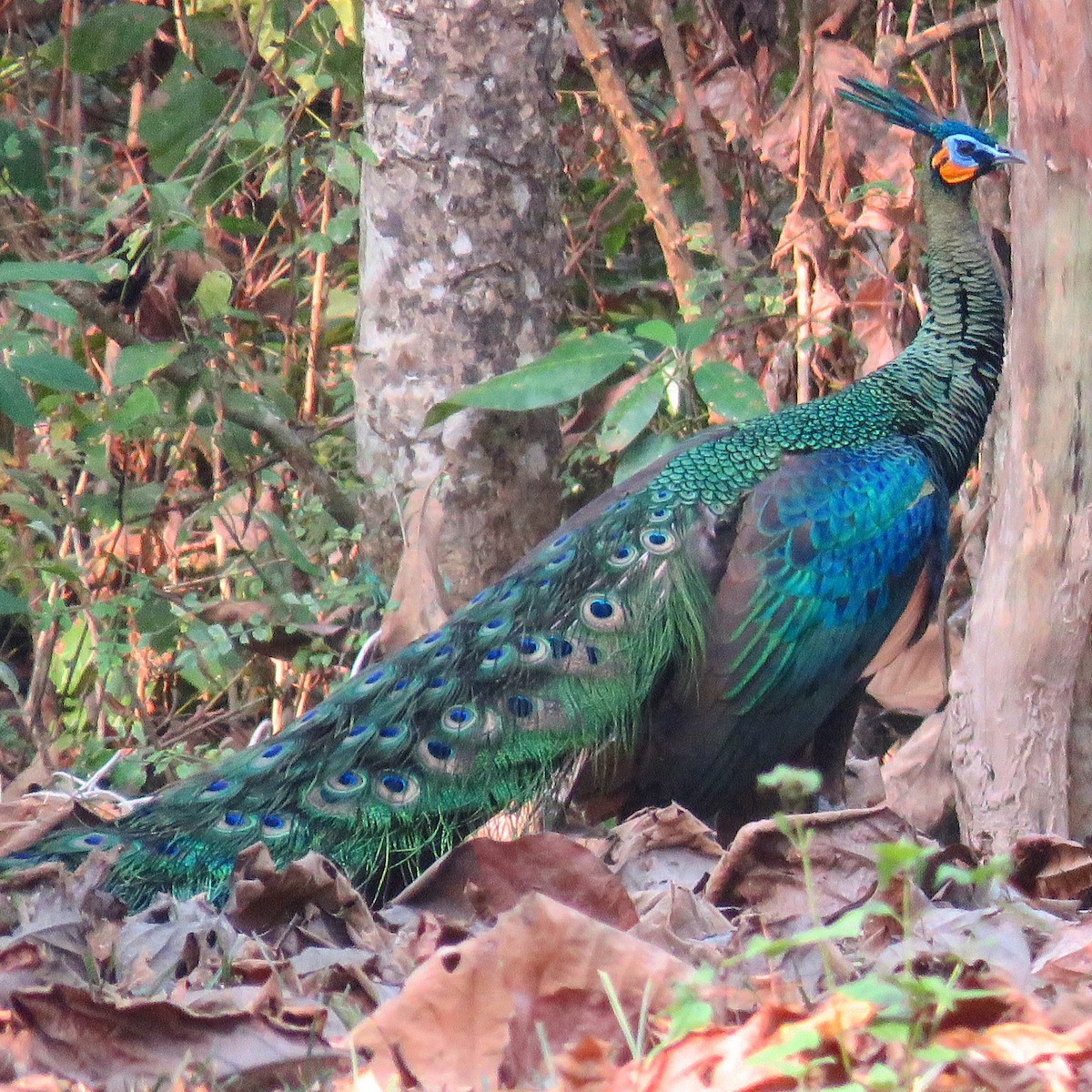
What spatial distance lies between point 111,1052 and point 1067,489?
2238 mm

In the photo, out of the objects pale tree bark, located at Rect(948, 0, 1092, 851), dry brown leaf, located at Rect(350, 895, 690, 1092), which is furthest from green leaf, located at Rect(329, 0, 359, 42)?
dry brown leaf, located at Rect(350, 895, 690, 1092)

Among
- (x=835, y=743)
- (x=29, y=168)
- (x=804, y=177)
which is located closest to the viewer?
(x=835, y=743)

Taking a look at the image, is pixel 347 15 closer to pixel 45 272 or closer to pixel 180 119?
pixel 180 119

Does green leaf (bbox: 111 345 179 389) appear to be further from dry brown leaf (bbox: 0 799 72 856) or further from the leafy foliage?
dry brown leaf (bbox: 0 799 72 856)

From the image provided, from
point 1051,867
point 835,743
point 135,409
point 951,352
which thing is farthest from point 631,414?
point 1051,867

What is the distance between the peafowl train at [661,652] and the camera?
131 inches

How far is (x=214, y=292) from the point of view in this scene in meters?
4.73

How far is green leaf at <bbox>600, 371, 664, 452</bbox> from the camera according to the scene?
14.5 ft

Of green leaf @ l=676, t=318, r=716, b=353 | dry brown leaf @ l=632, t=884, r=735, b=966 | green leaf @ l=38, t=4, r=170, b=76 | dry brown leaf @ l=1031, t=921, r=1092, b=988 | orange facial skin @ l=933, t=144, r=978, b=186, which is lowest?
dry brown leaf @ l=632, t=884, r=735, b=966

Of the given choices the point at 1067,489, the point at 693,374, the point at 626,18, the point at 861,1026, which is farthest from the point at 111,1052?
the point at 626,18

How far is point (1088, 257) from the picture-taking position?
3287 mm

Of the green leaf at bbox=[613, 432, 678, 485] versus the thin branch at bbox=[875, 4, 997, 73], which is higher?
the thin branch at bbox=[875, 4, 997, 73]

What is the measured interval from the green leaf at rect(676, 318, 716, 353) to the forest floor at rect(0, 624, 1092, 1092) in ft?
6.33

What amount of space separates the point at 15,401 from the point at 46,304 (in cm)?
25
